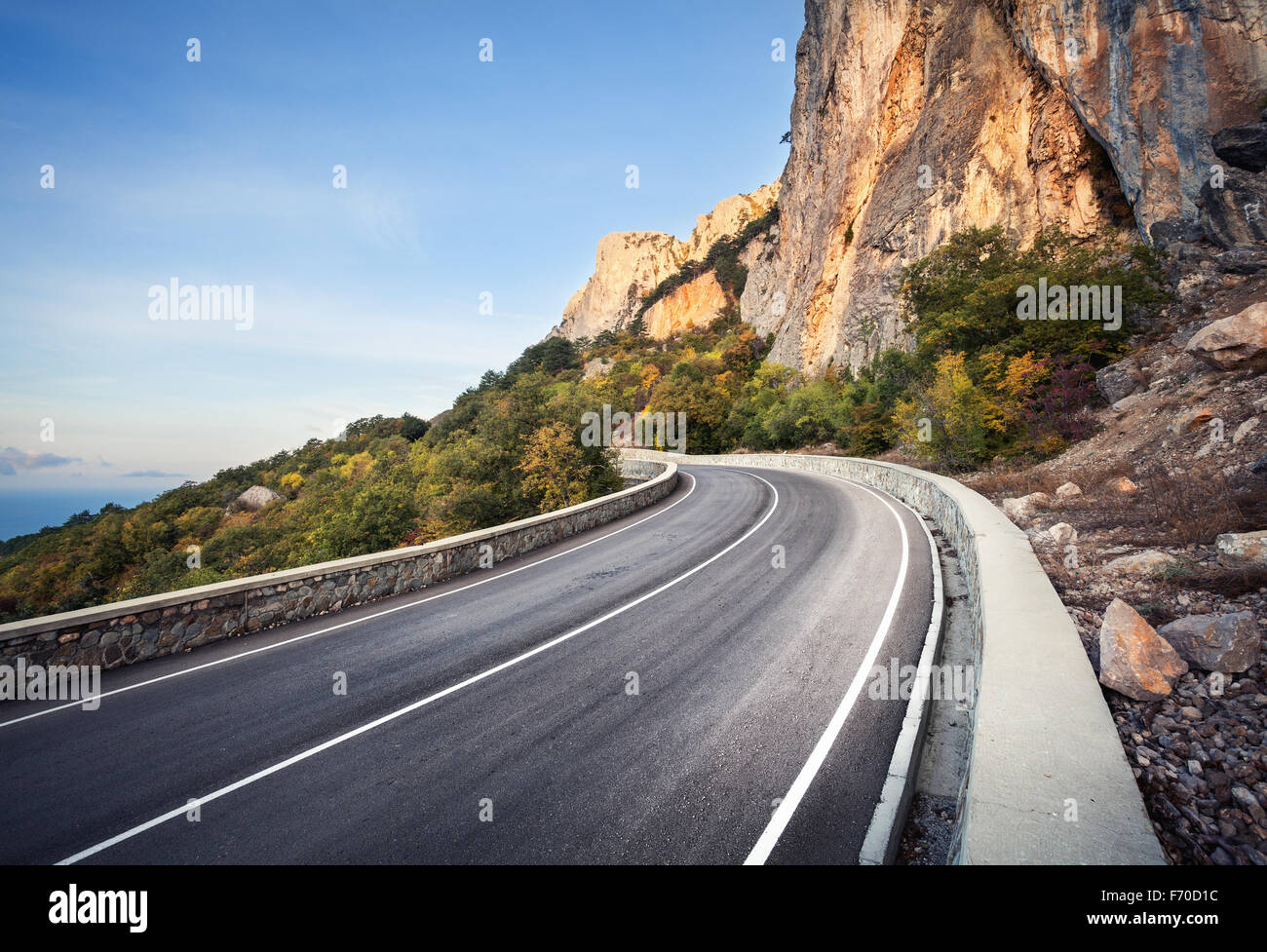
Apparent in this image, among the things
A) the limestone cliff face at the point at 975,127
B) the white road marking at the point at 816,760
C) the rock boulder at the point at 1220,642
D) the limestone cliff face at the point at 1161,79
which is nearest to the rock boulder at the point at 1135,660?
the rock boulder at the point at 1220,642

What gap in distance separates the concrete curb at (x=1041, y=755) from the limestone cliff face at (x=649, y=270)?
87.1 m

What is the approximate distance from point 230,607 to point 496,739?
5515 millimetres

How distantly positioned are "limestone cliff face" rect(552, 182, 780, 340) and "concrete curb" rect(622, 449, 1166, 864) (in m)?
87.1

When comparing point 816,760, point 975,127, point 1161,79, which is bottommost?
point 816,760

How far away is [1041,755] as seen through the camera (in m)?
2.64

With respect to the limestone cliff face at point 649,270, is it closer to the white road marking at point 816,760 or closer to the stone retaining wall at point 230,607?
the stone retaining wall at point 230,607

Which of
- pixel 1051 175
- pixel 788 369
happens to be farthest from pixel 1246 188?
pixel 788 369

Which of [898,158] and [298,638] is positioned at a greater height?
[898,158]

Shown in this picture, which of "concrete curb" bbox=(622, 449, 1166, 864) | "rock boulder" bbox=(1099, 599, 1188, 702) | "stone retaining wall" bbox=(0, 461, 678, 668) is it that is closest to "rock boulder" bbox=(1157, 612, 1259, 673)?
"rock boulder" bbox=(1099, 599, 1188, 702)

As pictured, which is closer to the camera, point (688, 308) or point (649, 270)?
point (688, 308)

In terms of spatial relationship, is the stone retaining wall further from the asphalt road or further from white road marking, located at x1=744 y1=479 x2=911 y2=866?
white road marking, located at x1=744 y1=479 x2=911 y2=866

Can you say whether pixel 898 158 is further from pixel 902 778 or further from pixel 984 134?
pixel 902 778

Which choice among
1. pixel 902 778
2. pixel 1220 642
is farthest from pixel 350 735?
pixel 1220 642

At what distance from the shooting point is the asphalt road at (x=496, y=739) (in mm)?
3158
